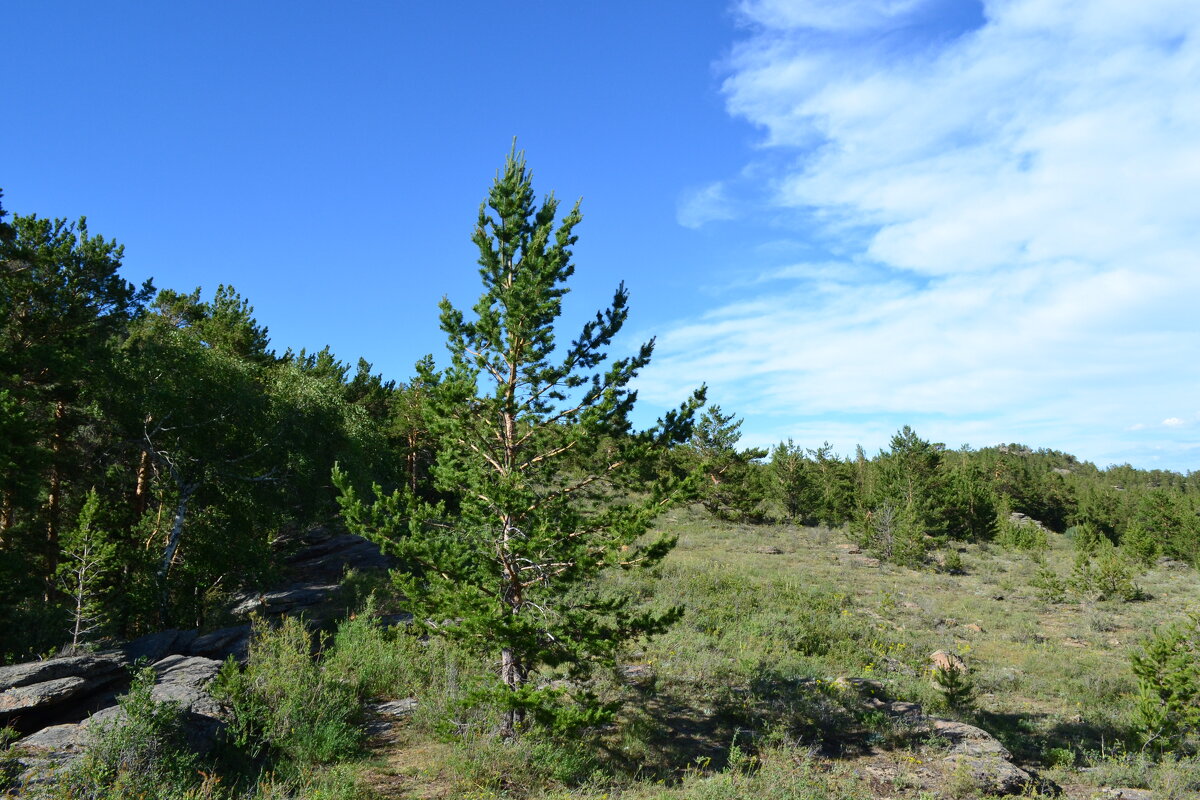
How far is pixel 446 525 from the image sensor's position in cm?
1041

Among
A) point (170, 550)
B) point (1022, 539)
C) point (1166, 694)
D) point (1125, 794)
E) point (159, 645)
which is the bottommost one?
point (1125, 794)

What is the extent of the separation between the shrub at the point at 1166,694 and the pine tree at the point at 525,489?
10.0m

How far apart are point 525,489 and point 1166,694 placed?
530 inches

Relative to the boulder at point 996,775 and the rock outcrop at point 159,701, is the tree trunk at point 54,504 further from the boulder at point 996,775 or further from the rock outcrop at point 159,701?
the boulder at point 996,775

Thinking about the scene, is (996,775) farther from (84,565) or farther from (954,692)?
(84,565)

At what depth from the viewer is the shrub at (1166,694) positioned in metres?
11.0

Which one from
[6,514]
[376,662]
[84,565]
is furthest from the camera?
[6,514]

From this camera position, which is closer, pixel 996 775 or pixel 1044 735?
pixel 996 775

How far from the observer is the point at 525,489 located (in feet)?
29.5

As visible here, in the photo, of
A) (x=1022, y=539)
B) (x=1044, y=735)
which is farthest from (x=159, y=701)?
(x=1022, y=539)

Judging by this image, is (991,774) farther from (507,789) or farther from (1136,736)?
(507,789)

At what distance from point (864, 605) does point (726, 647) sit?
9.76 metres

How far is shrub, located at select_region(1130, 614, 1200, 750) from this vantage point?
36.2ft

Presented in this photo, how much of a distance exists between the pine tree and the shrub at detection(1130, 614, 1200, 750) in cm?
1001
